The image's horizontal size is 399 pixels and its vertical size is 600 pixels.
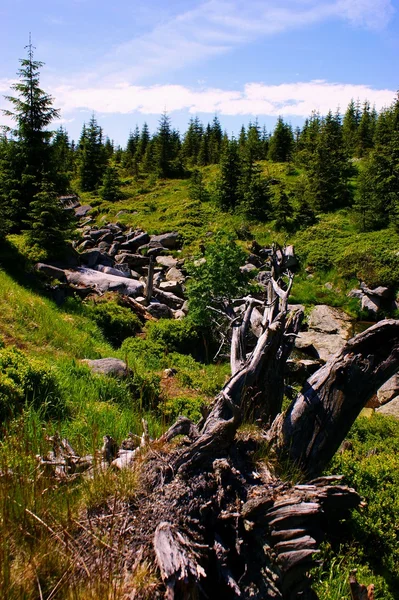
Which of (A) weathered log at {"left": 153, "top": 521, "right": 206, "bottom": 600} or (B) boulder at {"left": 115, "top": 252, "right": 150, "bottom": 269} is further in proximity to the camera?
(B) boulder at {"left": 115, "top": 252, "right": 150, "bottom": 269}

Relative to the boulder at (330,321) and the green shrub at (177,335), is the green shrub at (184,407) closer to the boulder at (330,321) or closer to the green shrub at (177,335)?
the green shrub at (177,335)

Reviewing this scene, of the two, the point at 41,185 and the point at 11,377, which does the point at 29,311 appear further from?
the point at 41,185

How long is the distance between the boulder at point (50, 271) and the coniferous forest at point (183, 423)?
52 mm

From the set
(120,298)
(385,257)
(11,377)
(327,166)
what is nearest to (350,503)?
(11,377)

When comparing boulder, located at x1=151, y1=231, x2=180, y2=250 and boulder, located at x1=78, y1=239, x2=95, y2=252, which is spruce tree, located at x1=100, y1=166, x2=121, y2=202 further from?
boulder, located at x1=78, y1=239, x2=95, y2=252

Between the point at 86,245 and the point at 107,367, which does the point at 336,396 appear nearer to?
the point at 107,367

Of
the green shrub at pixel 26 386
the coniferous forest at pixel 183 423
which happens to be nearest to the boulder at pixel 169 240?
the coniferous forest at pixel 183 423

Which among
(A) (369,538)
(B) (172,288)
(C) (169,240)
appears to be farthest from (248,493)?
(C) (169,240)

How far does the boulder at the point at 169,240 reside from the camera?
30.6 meters

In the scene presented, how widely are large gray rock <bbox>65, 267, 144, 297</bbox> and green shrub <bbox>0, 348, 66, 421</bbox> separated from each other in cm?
1041

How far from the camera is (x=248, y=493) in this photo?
3.36m

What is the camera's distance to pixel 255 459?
3914mm

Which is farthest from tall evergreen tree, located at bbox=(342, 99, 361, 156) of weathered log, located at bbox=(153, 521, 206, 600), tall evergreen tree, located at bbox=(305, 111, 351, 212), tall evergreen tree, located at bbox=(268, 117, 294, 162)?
weathered log, located at bbox=(153, 521, 206, 600)

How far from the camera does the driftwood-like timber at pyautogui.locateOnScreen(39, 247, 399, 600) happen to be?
2.62 m
